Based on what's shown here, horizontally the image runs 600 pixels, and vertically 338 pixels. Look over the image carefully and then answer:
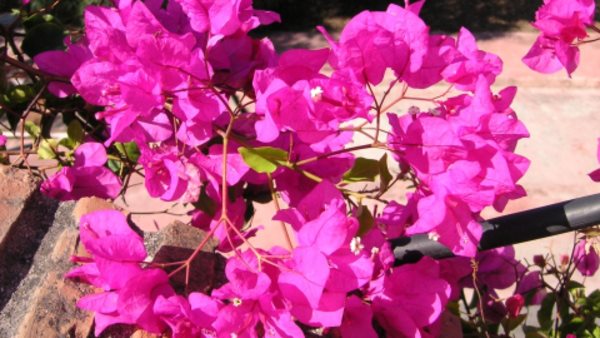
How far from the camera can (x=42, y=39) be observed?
86 centimetres

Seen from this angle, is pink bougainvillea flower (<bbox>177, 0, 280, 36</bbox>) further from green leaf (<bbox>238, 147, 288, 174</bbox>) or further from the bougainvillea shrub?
green leaf (<bbox>238, 147, 288, 174</bbox>)

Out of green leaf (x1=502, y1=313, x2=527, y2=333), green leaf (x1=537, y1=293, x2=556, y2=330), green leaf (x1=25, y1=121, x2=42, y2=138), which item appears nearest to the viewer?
green leaf (x1=25, y1=121, x2=42, y2=138)

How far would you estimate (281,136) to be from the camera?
60cm

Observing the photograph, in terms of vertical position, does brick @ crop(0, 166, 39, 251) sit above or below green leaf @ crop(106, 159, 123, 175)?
above

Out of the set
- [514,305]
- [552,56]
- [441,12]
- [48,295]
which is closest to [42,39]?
[48,295]

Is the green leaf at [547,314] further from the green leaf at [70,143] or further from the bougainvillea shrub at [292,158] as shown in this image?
the green leaf at [70,143]

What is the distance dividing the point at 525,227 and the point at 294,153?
20 centimetres

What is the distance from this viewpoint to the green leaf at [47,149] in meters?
0.85

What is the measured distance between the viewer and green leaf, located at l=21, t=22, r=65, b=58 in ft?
2.80

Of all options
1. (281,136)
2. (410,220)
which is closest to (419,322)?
(410,220)

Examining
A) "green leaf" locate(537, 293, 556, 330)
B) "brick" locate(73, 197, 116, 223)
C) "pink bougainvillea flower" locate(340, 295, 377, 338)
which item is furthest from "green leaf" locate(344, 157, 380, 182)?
"green leaf" locate(537, 293, 556, 330)

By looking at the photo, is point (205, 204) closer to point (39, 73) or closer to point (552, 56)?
point (39, 73)

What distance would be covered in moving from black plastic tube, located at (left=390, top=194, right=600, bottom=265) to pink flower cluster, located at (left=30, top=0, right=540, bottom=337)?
22 millimetres

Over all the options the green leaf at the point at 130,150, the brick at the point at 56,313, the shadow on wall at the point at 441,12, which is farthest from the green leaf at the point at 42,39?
the shadow on wall at the point at 441,12
